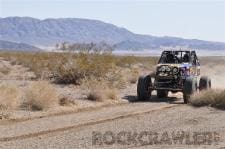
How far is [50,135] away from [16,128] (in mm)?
1792

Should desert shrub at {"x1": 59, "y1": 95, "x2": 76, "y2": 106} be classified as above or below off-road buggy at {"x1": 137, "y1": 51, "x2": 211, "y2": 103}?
below

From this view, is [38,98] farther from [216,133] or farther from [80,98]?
[216,133]

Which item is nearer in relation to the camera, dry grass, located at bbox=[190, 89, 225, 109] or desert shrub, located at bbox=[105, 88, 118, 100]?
dry grass, located at bbox=[190, 89, 225, 109]

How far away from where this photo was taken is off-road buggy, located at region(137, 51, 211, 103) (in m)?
23.4

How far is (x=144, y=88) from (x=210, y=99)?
3.86 meters

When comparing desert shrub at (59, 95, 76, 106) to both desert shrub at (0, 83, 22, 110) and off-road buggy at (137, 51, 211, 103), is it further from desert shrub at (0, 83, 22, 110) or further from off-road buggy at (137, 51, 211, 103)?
off-road buggy at (137, 51, 211, 103)

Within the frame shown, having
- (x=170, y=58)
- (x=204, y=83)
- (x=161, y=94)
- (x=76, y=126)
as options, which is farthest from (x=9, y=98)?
(x=204, y=83)

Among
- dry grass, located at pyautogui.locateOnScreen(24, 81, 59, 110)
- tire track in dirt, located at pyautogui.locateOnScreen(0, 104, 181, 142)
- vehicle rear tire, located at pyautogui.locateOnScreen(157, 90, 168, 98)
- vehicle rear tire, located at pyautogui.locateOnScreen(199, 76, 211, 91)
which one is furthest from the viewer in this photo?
vehicle rear tire, located at pyautogui.locateOnScreen(157, 90, 168, 98)

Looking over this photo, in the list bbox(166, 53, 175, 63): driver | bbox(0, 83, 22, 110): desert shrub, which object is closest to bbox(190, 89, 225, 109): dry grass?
bbox(166, 53, 175, 63): driver

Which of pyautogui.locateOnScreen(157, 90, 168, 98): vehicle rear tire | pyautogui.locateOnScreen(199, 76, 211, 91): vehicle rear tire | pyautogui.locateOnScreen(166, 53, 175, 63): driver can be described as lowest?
pyautogui.locateOnScreen(157, 90, 168, 98): vehicle rear tire

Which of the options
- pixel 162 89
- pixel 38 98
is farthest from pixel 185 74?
pixel 38 98

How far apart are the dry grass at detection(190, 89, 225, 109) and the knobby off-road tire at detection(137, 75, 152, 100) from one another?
2.76 metres

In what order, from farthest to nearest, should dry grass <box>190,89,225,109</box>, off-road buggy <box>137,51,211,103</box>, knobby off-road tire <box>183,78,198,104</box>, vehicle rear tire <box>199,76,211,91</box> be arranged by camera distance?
vehicle rear tire <box>199,76,211,91</box>
off-road buggy <box>137,51,211,103</box>
knobby off-road tire <box>183,78,198,104</box>
dry grass <box>190,89,225,109</box>

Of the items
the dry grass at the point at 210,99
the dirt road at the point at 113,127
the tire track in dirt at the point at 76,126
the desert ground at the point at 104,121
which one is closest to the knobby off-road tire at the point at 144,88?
the desert ground at the point at 104,121
